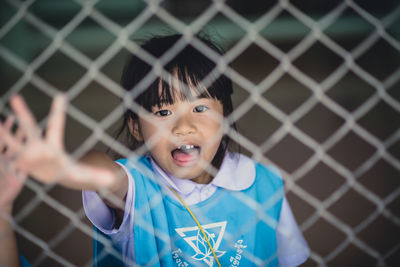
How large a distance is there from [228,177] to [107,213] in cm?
42

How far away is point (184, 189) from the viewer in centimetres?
125

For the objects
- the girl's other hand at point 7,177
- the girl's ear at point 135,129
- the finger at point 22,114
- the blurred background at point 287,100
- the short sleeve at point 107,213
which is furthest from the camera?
the blurred background at point 287,100

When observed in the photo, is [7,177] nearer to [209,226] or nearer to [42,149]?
[42,149]

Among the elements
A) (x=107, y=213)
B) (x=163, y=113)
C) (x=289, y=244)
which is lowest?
(x=289, y=244)

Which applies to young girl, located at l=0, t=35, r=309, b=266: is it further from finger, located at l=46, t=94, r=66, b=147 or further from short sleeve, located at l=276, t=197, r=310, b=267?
finger, located at l=46, t=94, r=66, b=147

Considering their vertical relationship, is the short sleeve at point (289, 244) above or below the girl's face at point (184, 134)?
below

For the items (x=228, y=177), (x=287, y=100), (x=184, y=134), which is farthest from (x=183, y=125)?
(x=287, y=100)

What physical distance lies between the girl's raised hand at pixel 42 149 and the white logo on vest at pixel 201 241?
43 cm

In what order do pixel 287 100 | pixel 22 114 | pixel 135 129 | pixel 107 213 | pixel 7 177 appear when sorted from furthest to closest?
pixel 287 100 → pixel 135 129 → pixel 107 213 → pixel 7 177 → pixel 22 114

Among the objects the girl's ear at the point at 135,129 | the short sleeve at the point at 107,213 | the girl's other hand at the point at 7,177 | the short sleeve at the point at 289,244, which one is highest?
the girl's ear at the point at 135,129

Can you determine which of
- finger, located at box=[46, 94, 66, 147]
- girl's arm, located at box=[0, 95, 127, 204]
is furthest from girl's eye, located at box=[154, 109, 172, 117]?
finger, located at box=[46, 94, 66, 147]

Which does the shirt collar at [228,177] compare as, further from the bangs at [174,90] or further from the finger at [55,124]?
the finger at [55,124]

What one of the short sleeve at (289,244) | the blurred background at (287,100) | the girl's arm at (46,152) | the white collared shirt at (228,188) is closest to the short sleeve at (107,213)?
the white collared shirt at (228,188)

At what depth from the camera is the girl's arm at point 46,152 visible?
0.80m
